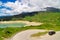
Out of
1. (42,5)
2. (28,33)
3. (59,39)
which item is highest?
(42,5)

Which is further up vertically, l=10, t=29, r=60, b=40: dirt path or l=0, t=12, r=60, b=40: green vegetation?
l=0, t=12, r=60, b=40: green vegetation

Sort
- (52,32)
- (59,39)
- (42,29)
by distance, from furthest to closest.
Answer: (42,29)
(52,32)
(59,39)

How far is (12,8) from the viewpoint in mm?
11688

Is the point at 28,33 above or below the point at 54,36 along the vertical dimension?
above

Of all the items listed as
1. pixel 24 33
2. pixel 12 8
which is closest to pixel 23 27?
pixel 24 33

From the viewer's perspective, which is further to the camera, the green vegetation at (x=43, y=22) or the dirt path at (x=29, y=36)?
the green vegetation at (x=43, y=22)

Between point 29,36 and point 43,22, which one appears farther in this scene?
point 43,22

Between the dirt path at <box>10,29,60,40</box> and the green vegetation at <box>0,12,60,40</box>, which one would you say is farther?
the green vegetation at <box>0,12,60,40</box>

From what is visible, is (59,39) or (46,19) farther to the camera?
(46,19)

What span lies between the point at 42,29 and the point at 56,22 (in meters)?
0.76

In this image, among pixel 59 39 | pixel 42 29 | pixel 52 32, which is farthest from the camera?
pixel 42 29

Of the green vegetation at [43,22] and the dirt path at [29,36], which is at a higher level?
the green vegetation at [43,22]

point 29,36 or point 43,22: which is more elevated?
point 43,22

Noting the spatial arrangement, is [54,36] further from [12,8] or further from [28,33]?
[12,8]
